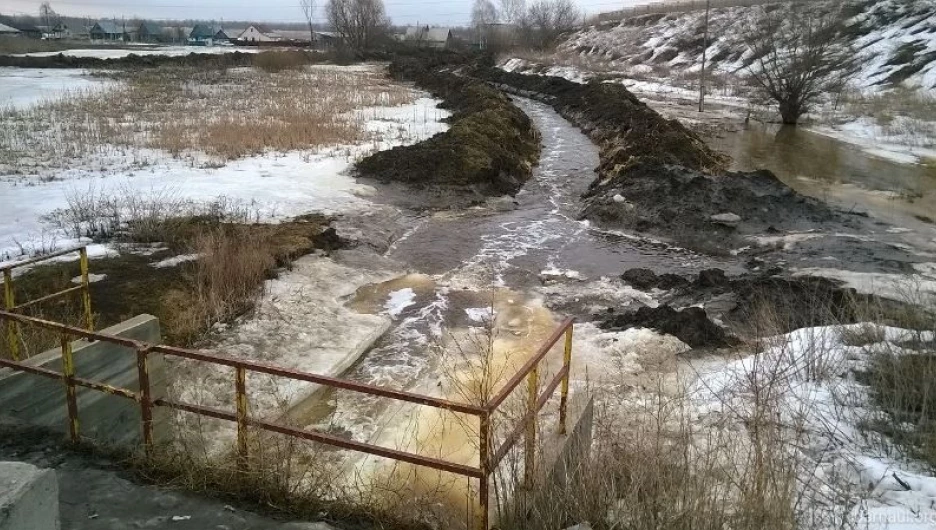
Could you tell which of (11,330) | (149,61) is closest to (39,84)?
(149,61)

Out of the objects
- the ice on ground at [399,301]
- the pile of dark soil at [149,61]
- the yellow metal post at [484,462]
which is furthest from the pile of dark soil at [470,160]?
the pile of dark soil at [149,61]

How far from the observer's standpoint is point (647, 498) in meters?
3.91

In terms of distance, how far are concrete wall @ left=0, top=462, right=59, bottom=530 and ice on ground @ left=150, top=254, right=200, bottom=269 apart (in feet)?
24.8

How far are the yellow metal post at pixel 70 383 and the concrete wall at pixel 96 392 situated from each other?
18 centimetres

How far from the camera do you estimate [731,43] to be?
56.7m

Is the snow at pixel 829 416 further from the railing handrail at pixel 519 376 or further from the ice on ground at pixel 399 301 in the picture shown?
the ice on ground at pixel 399 301

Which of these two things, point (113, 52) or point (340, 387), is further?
point (113, 52)

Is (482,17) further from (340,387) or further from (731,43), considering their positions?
(340,387)

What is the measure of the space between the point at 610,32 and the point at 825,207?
75.0 m

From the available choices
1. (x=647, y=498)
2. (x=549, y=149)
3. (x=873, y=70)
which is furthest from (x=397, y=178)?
(x=873, y=70)

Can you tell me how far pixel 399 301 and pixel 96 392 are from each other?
505cm

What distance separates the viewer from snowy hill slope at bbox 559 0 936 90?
124 feet

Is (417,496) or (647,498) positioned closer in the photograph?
(647,498)

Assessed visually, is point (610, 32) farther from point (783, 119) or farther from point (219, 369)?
point (219, 369)
